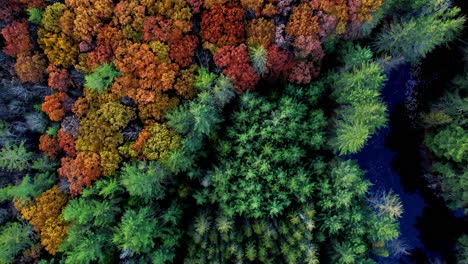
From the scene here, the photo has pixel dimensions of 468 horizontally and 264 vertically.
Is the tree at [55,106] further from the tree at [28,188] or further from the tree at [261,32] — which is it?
the tree at [261,32]

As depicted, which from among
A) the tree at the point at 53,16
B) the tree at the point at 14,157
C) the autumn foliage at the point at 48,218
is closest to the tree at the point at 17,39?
the tree at the point at 53,16

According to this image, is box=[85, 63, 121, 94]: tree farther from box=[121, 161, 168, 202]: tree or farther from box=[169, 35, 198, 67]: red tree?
box=[121, 161, 168, 202]: tree

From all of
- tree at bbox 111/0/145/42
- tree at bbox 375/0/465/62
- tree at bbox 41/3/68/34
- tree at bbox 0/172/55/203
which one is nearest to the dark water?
tree at bbox 375/0/465/62

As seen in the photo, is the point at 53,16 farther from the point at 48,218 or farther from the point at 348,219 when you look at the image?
the point at 348,219

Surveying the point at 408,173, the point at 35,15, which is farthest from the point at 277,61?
the point at 408,173

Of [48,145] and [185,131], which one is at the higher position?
[185,131]

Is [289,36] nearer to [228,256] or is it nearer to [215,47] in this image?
[215,47]


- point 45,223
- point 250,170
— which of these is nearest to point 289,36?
point 250,170

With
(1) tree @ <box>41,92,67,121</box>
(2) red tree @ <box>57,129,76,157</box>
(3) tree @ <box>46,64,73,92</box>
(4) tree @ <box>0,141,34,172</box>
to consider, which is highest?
(3) tree @ <box>46,64,73,92</box>
